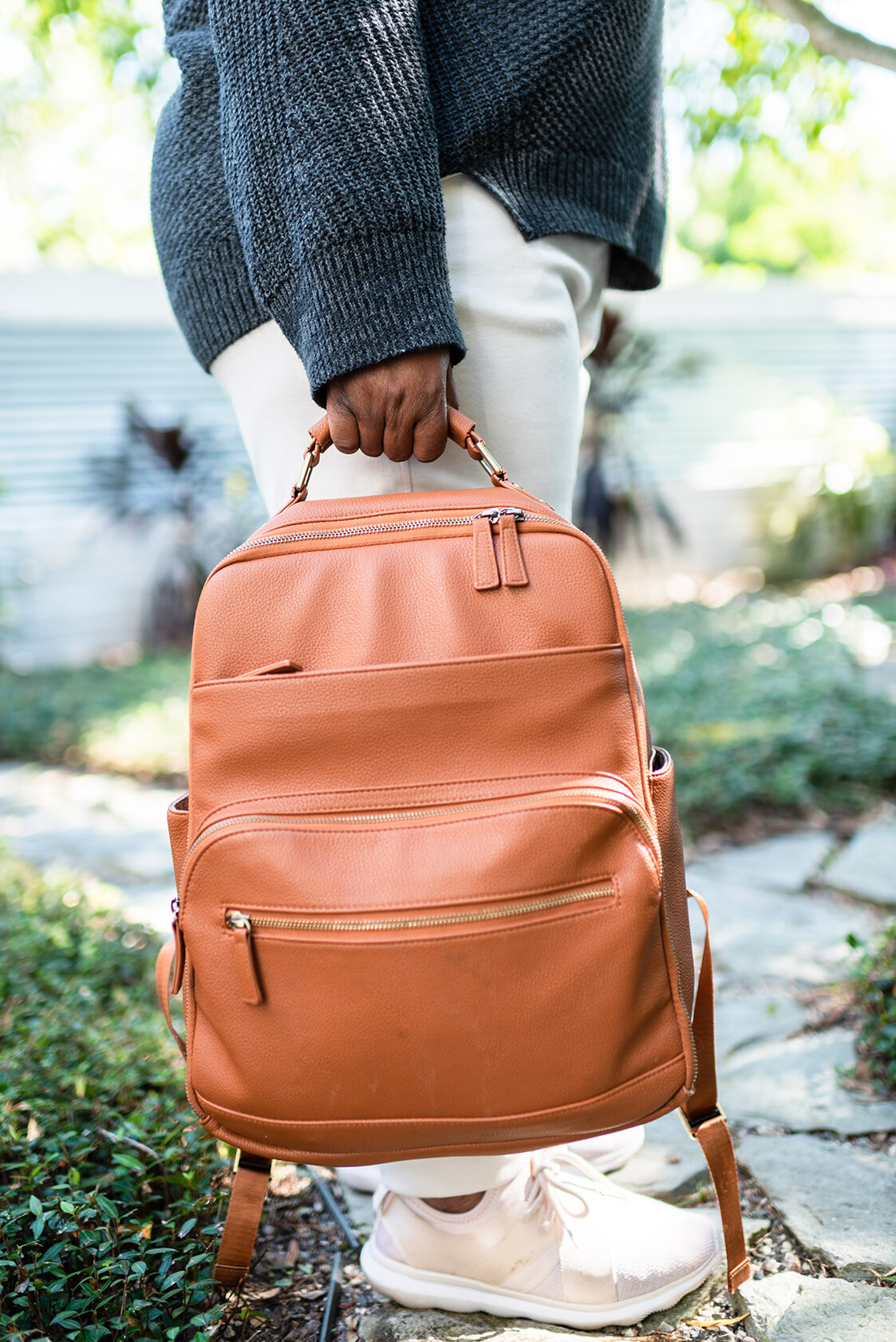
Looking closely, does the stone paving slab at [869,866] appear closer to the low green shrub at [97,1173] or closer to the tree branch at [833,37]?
the low green shrub at [97,1173]

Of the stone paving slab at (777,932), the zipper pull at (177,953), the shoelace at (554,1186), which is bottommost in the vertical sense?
the stone paving slab at (777,932)

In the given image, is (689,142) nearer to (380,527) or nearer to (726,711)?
(726,711)

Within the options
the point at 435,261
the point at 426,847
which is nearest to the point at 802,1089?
the point at 426,847

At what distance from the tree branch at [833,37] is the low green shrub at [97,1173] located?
9.74ft

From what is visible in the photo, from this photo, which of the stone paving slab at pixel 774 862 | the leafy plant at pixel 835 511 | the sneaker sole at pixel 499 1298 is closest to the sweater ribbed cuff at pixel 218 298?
the sneaker sole at pixel 499 1298

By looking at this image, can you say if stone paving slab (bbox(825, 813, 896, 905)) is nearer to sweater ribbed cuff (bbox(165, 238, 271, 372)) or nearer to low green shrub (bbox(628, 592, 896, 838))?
low green shrub (bbox(628, 592, 896, 838))

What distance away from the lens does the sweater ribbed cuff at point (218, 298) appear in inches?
49.4

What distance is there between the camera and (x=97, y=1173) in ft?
4.95

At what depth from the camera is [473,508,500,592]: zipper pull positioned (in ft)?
3.63

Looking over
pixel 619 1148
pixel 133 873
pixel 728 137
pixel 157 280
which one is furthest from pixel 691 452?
pixel 619 1148

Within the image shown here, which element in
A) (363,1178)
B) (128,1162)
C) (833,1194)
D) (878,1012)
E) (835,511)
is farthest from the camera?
(835,511)

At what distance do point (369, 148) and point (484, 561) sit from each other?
17.7 inches

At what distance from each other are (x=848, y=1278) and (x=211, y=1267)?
0.84 m

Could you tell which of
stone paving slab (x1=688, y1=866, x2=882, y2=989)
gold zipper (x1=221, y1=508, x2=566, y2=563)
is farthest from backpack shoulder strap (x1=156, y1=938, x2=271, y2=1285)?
stone paving slab (x1=688, y1=866, x2=882, y2=989)
